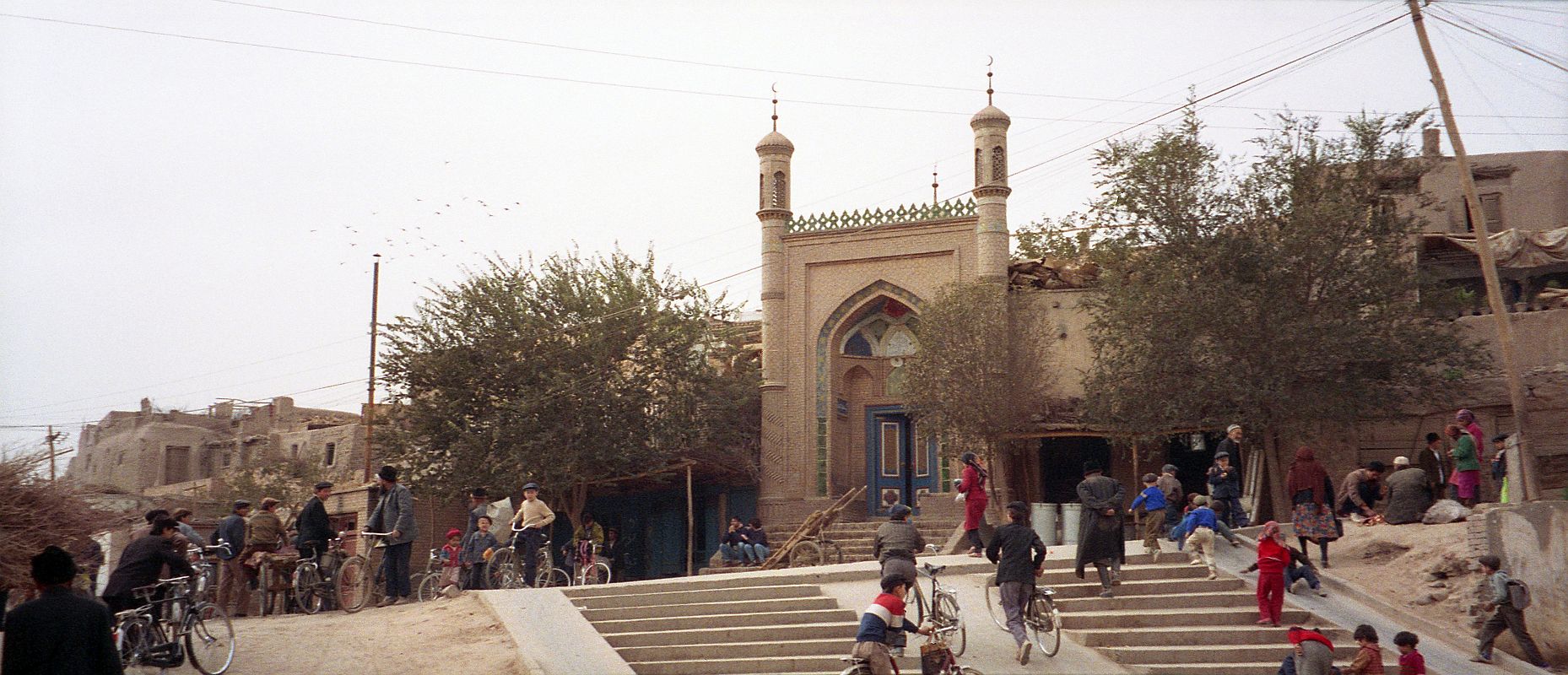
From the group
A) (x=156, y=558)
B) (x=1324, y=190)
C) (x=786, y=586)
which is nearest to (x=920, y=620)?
(x=786, y=586)

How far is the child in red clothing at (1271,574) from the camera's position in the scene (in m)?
13.6

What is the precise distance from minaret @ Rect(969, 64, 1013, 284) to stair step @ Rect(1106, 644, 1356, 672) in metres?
14.8

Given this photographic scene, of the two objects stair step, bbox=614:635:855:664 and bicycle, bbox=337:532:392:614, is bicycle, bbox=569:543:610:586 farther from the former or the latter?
stair step, bbox=614:635:855:664

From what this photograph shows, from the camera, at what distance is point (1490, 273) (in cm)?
1766

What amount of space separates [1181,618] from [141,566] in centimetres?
938

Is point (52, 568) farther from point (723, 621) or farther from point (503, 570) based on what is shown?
point (503, 570)

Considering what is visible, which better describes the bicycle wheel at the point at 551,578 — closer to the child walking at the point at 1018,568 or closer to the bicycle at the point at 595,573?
the bicycle at the point at 595,573

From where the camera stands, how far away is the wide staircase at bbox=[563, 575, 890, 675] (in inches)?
536

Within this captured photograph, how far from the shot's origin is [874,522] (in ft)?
89.0

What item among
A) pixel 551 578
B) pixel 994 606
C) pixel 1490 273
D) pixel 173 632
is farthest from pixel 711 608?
pixel 1490 273

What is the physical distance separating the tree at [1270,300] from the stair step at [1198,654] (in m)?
8.84

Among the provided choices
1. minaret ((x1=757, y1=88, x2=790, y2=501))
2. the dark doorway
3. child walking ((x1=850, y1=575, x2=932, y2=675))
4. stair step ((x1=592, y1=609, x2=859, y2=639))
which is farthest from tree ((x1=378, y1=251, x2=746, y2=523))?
child walking ((x1=850, y1=575, x2=932, y2=675))

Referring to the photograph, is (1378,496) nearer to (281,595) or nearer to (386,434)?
(281,595)

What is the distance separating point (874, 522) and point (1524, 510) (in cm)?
1398
